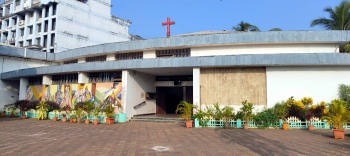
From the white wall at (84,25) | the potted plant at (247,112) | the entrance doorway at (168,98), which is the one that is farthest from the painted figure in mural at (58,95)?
the white wall at (84,25)

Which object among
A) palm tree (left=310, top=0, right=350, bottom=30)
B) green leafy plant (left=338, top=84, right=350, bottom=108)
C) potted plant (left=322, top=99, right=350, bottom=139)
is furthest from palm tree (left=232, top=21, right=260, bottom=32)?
potted plant (left=322, top=99, right=350, bottom=139)

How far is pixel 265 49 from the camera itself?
12633 millimetres

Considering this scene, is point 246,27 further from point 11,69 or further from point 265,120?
point 11,69

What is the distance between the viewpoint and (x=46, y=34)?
32031mm

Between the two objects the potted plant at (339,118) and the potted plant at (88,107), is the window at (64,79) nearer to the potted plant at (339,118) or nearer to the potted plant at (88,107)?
the potted plant at (88,107)

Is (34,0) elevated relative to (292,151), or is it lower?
elevated

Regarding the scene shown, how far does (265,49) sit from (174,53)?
496 centimetres

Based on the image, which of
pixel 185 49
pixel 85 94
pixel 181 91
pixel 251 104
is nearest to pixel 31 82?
pixel 85 94

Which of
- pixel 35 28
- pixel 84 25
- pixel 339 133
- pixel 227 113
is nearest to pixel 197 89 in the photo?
pixel 227 113

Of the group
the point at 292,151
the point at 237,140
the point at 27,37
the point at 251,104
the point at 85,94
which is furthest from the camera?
the point at 27,37

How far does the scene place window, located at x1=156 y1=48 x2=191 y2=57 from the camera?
13802 millimetres

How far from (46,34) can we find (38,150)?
97.5 feet

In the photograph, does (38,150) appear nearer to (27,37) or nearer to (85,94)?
(85,94)

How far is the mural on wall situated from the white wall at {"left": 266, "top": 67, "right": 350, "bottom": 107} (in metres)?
8.40
